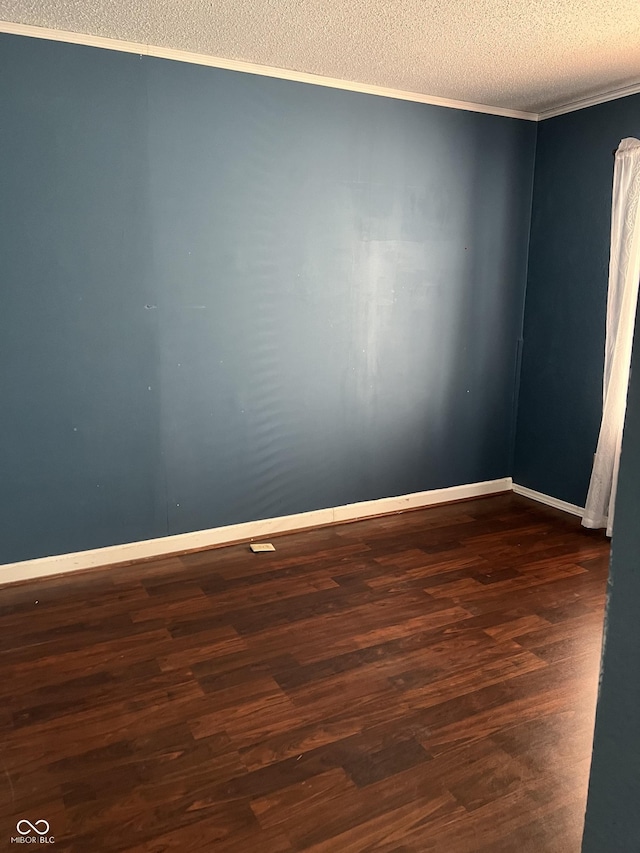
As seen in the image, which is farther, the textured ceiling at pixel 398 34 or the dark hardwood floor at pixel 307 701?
the textured ceiling at pixel 398 34

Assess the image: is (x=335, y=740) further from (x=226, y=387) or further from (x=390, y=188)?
(x=390, y=188)

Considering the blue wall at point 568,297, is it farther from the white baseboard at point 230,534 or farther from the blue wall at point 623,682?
the blue wall at point 623,682

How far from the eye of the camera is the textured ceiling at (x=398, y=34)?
259 cm

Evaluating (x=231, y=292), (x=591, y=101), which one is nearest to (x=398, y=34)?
(x=231, y=292)

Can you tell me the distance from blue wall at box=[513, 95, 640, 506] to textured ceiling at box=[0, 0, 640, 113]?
39 cm

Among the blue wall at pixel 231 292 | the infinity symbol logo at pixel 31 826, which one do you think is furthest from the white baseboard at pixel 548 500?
the infinity symbol logo at pixel 31 826

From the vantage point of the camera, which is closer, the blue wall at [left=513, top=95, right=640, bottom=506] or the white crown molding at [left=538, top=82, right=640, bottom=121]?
the white crown molding at [left=538, top=82, right=640, bottom=121]

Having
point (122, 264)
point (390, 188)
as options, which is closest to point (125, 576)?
point (122, 264)

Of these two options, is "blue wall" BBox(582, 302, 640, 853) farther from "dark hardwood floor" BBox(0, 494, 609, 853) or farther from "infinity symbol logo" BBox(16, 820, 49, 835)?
"infinity symbol logo" BBox(16, 820, 49, 835)

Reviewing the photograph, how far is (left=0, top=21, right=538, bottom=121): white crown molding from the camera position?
2.84 m

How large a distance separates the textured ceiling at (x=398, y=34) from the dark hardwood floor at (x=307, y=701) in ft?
8.06

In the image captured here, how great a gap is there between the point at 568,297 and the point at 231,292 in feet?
6.94

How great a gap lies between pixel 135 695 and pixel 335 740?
28.4 inches

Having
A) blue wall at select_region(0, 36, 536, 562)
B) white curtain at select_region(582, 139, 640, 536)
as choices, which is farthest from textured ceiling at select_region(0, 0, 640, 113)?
white curtain at select_region(582, 139, 640, 536)
